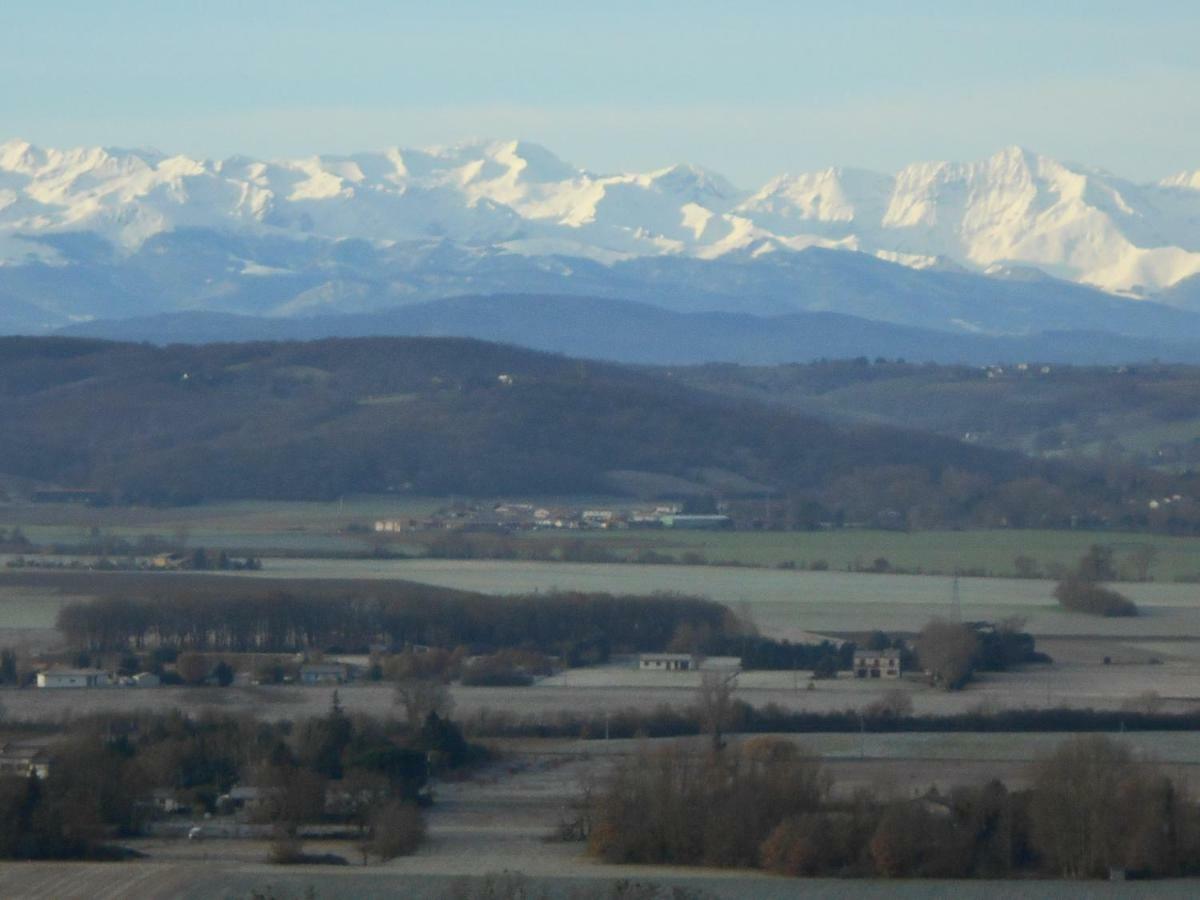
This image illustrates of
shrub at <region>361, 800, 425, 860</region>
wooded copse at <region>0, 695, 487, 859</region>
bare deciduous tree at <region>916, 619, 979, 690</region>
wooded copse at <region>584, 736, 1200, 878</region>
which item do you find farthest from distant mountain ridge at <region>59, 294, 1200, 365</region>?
wooded copse at <region>584, 736, 1200, 878</region>

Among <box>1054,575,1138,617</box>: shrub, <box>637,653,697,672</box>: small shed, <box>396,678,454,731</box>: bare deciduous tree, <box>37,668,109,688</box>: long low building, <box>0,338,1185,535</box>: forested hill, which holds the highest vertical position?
<box>0,338,1185,535</box>: forested hill

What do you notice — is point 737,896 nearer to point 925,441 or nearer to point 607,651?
point 607,651

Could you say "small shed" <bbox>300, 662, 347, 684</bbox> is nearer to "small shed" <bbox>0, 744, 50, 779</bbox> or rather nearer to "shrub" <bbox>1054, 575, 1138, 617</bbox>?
"small shed" <bbox>0, 744, 50, 779</bbox>

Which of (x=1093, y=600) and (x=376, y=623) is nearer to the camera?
(x=376, y=623)

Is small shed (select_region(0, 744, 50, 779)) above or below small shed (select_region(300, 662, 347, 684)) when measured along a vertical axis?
above

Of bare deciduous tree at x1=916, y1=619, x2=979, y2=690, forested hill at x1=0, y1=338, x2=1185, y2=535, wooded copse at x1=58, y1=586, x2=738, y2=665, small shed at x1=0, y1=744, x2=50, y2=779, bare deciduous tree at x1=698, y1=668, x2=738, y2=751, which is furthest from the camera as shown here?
forested hill at x1=0, y1=338, x2=1185, y2=535

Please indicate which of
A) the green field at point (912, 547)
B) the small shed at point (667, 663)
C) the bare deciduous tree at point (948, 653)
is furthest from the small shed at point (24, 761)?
the green field at point (912, 547)

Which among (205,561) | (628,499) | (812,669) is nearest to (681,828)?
(812,669)

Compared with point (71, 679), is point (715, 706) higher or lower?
higher

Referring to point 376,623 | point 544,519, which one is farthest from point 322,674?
point 544,519

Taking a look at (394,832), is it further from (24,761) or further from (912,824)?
(24,761)
